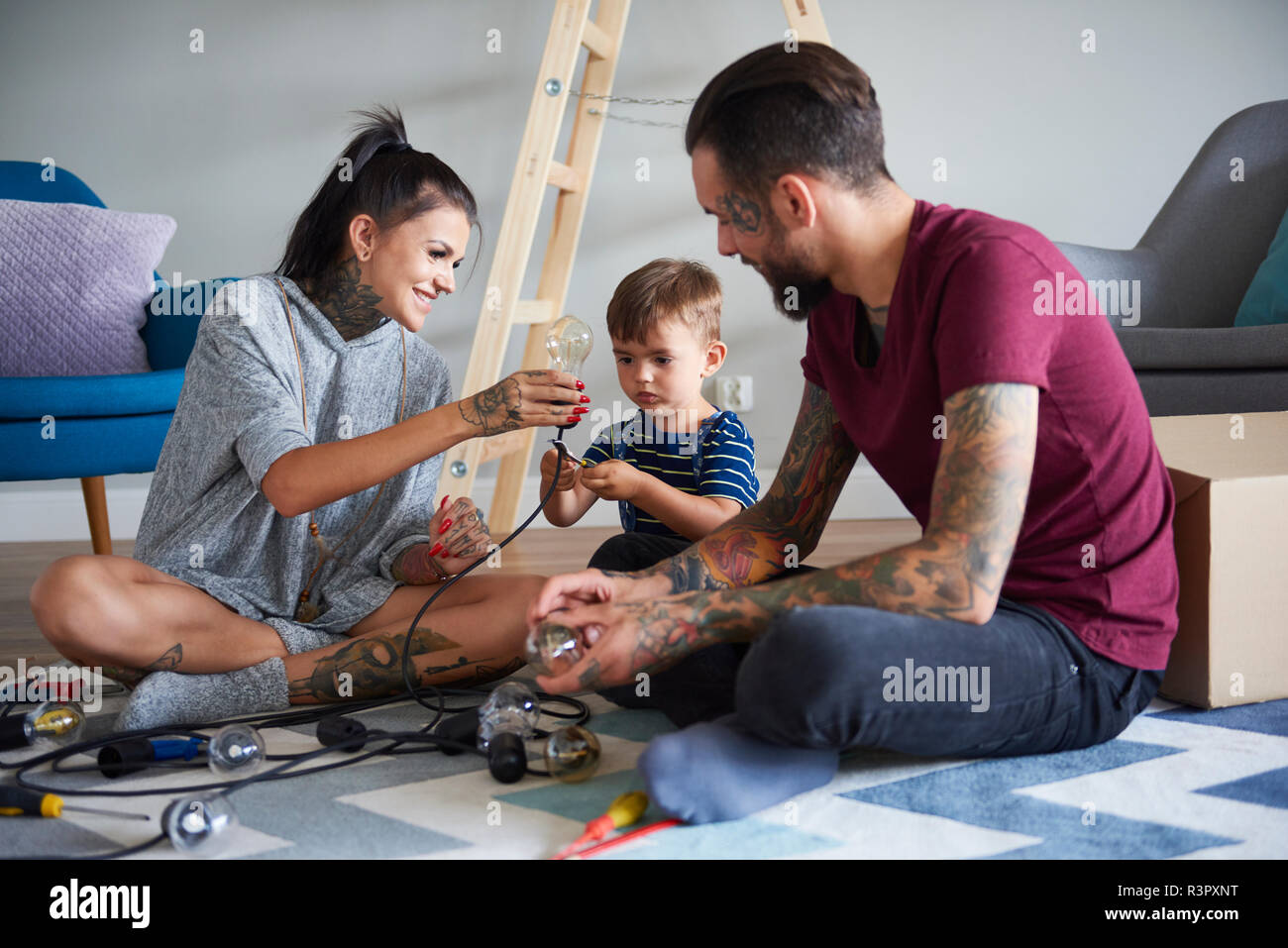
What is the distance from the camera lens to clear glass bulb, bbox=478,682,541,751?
41.1 inches

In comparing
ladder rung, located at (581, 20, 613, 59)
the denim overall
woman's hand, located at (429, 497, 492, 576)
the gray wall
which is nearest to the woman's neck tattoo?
woman's hand, located at (429, 497, 492, 576)

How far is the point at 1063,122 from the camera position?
2855mm

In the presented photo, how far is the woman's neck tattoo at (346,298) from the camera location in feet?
4.48

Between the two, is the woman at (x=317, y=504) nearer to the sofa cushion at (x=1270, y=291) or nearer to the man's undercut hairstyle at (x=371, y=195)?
the man's undercut hairstyle at (x=371, y=195)

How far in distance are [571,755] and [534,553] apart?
1448mm

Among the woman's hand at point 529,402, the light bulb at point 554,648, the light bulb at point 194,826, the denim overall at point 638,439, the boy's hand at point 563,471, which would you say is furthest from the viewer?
the denim overall at point 638,439

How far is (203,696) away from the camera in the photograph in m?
1.19

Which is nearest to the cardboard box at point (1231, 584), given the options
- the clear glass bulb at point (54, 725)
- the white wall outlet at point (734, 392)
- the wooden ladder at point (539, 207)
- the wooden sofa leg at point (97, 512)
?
the clear glass bulb at point (54, 725)

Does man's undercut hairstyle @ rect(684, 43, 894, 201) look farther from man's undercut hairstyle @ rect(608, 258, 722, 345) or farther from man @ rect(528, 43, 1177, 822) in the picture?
man's undercut hairstyle @ rect(608, 258, 722, 345)

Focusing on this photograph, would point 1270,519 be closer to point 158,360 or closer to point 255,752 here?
point 255,752

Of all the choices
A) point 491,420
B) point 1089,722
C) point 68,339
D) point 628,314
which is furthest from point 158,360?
point 1089,722

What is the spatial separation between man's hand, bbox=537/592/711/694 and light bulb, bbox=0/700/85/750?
21.6 inches

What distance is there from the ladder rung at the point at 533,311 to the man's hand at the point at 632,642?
1567 millimetres

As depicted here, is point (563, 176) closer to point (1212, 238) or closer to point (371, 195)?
point (371, 195)
